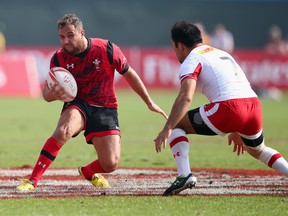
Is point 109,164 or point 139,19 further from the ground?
point 109,164

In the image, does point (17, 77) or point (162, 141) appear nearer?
point (162, 141)

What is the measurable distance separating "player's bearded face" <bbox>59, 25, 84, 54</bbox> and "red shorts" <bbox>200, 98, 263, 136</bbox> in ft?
5.46

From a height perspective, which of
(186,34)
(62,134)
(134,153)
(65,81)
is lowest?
(134,153)

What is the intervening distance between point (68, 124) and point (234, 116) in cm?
187

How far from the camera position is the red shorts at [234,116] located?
8.37 meters

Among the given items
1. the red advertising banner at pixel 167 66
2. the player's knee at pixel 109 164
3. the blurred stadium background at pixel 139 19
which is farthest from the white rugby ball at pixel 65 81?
the blurred stadium background at pixel 139 19

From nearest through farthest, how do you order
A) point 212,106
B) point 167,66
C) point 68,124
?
point 212,106, point 68,124, point 167,66

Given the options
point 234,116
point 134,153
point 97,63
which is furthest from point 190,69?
point 134,153

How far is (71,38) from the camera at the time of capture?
8.95m

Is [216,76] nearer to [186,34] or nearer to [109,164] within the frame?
[186,34]

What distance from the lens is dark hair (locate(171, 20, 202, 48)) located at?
27.9 feet

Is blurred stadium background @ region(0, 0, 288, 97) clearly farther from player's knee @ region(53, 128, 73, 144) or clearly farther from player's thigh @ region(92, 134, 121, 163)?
player's knee @ region(53, 128, 73, 144)

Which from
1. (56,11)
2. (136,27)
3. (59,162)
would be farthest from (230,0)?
(59,162)

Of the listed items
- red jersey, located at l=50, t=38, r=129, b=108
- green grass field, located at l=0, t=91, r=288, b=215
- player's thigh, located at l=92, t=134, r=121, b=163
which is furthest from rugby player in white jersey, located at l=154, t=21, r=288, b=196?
red jersey, located at l=50, t=38, r=129, b=108
